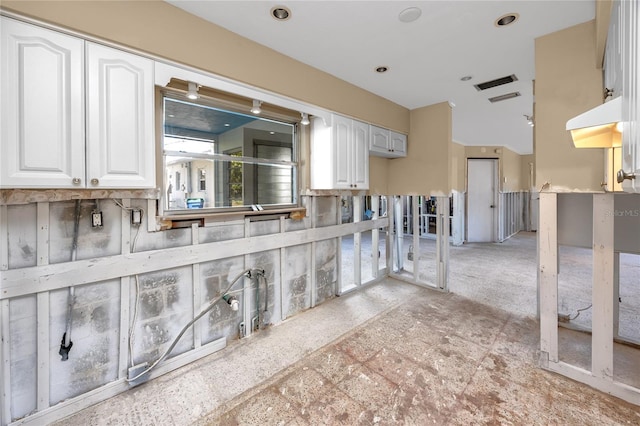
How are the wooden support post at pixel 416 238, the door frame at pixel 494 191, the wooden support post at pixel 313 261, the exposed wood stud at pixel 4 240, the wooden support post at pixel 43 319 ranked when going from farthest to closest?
the door frame at pixel 494 191 → the wooden support post at pixel 416 238 → the wooden support post at pixel 313 261 → the wooden support post at pixel 43 319 → the exposed wood stud at pixel 4 240

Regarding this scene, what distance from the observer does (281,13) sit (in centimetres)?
202

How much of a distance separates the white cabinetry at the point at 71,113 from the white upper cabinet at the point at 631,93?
2364 mm

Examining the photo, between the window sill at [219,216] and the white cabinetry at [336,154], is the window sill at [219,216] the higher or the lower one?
the lower one

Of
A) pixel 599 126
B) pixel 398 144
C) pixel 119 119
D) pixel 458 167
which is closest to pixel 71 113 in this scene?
pixel 119 119

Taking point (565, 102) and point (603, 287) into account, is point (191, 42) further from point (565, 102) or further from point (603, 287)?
point (603, 287)

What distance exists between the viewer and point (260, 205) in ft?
9.18

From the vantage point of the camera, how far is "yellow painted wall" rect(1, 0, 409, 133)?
156 centimetres

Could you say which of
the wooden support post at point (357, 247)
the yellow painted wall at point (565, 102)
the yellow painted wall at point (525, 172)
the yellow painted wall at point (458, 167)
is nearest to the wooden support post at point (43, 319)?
the wooden support post at point (357, 247)

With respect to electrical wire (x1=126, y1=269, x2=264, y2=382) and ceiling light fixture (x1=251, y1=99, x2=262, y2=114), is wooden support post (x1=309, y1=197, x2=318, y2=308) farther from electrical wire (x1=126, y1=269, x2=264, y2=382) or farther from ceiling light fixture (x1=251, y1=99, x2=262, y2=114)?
ceiling light fixture (x1=251, y1=99, x2=262, y2=114)

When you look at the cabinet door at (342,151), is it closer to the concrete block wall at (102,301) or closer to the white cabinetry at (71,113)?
the concrete block wall at (102,301)

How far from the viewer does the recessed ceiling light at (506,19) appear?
2029 mm

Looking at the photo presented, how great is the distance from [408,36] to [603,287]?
7.89 ft

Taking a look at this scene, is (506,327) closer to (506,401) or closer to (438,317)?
(438,317)

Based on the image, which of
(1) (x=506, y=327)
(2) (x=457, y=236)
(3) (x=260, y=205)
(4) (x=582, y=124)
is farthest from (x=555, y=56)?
(2) (x=457, y=236)
